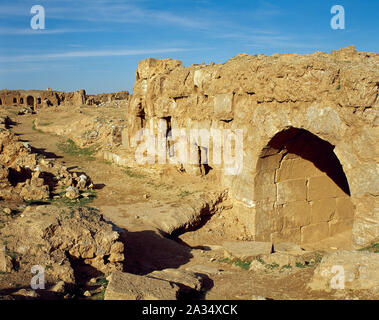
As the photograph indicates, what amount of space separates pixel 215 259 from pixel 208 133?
4.38 m

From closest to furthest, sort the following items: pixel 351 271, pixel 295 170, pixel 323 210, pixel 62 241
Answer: pixel 351 271
pixel 62 241
pixel 295 170
pixel 323 210

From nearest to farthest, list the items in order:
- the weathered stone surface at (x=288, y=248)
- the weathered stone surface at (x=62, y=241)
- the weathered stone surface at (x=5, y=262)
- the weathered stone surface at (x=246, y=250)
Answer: the weathered stone surface at (x=5, y=262), the weathered stone surface at (x=62, y=241), the weathered stone surface at (x=246, y=250), the weathered stone surface at (x=288, y=248)

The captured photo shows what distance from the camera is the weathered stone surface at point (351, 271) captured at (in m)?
4.01

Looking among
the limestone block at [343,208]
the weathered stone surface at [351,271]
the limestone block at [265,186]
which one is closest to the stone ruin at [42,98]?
the limestone block at [265,186]

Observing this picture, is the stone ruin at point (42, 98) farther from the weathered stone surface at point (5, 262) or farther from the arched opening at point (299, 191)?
the weathered stone surface at point (5, 262)

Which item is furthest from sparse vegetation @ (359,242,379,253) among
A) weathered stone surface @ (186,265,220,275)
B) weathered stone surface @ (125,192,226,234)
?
weathered stone surface @ (125,192,226,234)

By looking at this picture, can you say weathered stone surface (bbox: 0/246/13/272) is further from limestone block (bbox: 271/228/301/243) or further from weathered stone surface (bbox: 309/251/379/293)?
limestone block (bbox: 271/228/301/243)

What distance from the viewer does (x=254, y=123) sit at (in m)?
8.55

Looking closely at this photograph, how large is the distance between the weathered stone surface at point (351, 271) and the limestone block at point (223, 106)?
5363 millimetres

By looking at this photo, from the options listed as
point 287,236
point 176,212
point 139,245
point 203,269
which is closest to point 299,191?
point 287,236

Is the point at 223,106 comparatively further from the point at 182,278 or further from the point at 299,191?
the point at 182,278

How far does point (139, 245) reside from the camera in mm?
7492

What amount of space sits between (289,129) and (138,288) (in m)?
5.02
